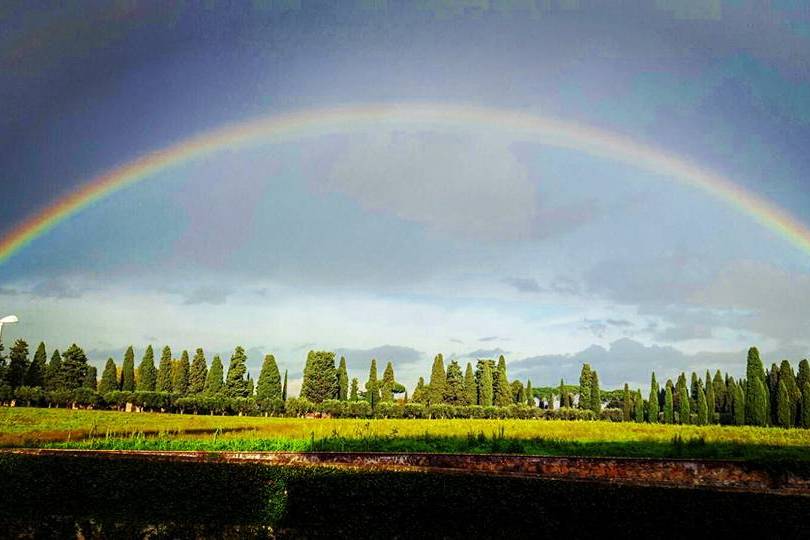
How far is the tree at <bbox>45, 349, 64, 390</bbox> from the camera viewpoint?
6550 cm

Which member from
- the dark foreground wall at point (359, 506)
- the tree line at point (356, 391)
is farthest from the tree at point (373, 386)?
the dark foreground wall at point (359, 506)

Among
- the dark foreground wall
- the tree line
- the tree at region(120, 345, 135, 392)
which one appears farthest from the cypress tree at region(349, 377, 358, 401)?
the dark foreground wall

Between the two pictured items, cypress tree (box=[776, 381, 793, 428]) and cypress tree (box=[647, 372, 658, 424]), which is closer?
cypress tree (box=[776, 381, 793, 428])

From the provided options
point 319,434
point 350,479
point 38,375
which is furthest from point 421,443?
point 38,375

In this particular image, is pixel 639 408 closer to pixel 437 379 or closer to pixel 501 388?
pixel 501 388

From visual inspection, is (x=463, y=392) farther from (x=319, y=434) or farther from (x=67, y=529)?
(x=67, y=529)

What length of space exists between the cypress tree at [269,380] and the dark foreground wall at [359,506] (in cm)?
5004

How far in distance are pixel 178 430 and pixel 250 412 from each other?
25367mm

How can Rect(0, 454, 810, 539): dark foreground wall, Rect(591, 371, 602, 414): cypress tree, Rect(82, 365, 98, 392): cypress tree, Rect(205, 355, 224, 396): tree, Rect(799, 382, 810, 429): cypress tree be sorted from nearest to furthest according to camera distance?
Rect(0, 454, 810, 539): dark foreground wall → Rect(799, 382, 810, 429): cypress tree → Rect(205, 355, 224, 396): tree → Rect(82, 365, 98, 392): cypress tree → Rect(591, 371, 602, 414): cypress tree

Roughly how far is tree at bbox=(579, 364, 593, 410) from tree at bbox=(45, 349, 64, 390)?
55.6 meters

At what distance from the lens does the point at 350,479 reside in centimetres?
1286

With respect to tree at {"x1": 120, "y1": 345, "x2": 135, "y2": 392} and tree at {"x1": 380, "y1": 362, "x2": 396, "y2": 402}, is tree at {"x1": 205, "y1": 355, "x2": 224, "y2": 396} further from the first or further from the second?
tree at {"x1": 380, "y1": 362, "x2": 396, "y2": 402}

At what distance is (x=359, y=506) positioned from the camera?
12.3m

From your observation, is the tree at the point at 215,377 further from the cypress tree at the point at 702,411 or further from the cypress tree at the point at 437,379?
the cypress tree at the point at 702,411
